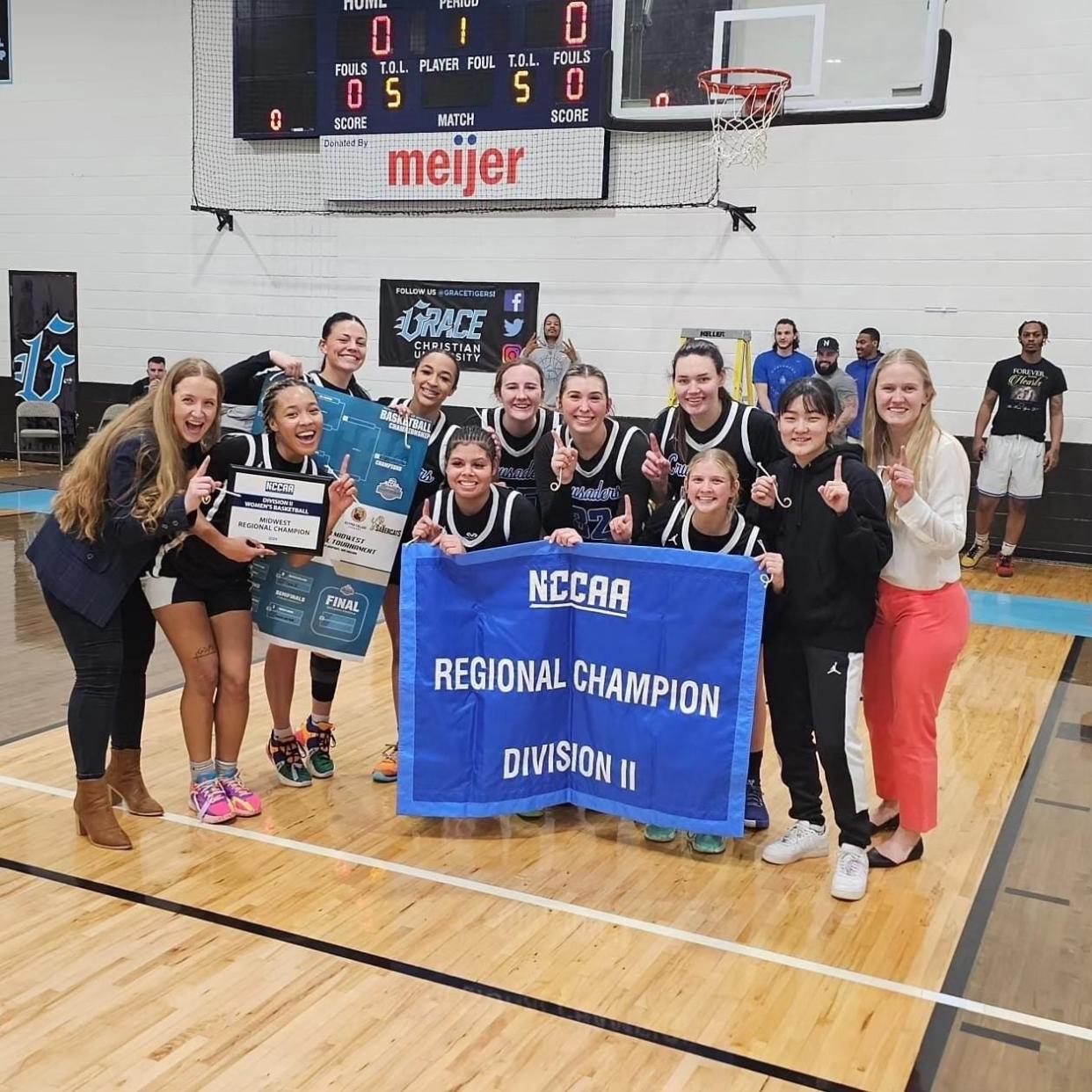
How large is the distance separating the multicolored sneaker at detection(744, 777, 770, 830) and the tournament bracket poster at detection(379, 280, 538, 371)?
8409 millimetres

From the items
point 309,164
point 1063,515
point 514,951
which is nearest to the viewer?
point 514,951

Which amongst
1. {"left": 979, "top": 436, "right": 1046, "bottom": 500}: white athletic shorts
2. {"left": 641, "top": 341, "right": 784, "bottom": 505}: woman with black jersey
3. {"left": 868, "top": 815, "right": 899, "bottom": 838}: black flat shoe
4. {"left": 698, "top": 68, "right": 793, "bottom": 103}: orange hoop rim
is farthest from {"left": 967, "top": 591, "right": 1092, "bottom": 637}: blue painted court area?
{"left": 641, "top": 341, "right": 784, "bottom": 505}: woman with black jersey

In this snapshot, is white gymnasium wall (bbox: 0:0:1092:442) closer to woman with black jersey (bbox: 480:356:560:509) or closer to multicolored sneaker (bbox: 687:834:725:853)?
woman with black jersey (bbox: 480:356:560:509)

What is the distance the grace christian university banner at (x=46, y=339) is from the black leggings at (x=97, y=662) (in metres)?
11.8

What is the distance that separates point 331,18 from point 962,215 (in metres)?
6.57

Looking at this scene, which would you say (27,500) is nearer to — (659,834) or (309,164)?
(309,164)

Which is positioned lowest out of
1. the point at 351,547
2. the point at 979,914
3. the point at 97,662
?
the point at 979,914

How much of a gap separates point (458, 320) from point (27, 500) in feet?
16.1

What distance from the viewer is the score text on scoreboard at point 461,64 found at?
1097 centimetres

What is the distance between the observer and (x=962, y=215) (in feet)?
34.4

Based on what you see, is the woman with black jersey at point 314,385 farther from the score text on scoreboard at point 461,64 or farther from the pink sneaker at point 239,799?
the score text on scoreboard at point 461,64

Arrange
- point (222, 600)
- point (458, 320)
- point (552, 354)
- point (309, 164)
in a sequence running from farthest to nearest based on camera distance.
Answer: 1. point (309, 164)
2. point (458, 320)
3. point (552, 354)
4. point (222, 600)

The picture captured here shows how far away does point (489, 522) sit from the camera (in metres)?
4.14

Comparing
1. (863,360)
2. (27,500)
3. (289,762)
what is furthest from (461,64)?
(289,762)
